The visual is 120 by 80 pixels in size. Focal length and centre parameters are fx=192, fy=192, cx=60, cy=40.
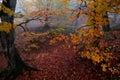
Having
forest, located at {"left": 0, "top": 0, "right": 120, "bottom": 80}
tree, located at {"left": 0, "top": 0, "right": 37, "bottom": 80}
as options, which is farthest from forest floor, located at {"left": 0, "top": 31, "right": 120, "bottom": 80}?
tree, located at {"left": 0, "top": 0, "right": 37, "bottom": 80}

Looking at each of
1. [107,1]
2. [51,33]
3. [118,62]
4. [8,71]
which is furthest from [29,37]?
[107,1]

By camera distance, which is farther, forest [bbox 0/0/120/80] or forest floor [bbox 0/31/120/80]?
forest floor [bbox 0/31/120/80]

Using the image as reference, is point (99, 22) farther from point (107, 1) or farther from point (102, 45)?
point (102, 45)

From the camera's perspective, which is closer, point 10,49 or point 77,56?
point 10,49

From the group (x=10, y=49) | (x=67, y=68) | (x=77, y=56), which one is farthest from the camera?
(x=77, y=56)

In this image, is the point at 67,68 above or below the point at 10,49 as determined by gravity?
below

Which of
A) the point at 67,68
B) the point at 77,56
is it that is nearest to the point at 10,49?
the point at 67,68

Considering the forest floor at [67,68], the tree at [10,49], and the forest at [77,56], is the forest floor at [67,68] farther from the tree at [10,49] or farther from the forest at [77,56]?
the tree at [10,49]

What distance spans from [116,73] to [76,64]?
2693mm

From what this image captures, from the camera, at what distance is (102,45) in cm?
1291

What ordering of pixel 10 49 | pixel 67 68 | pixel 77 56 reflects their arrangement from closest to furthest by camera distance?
1. pixel 10 49
2. pixel 67 68
3. pixel 77 56

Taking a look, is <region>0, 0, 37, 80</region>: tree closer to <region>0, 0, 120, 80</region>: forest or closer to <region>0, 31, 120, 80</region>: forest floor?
<region>0, 0, 120, 80</region>: forest

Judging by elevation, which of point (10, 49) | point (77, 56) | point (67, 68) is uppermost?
point (10, 49)

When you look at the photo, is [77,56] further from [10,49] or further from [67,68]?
[10,49]
